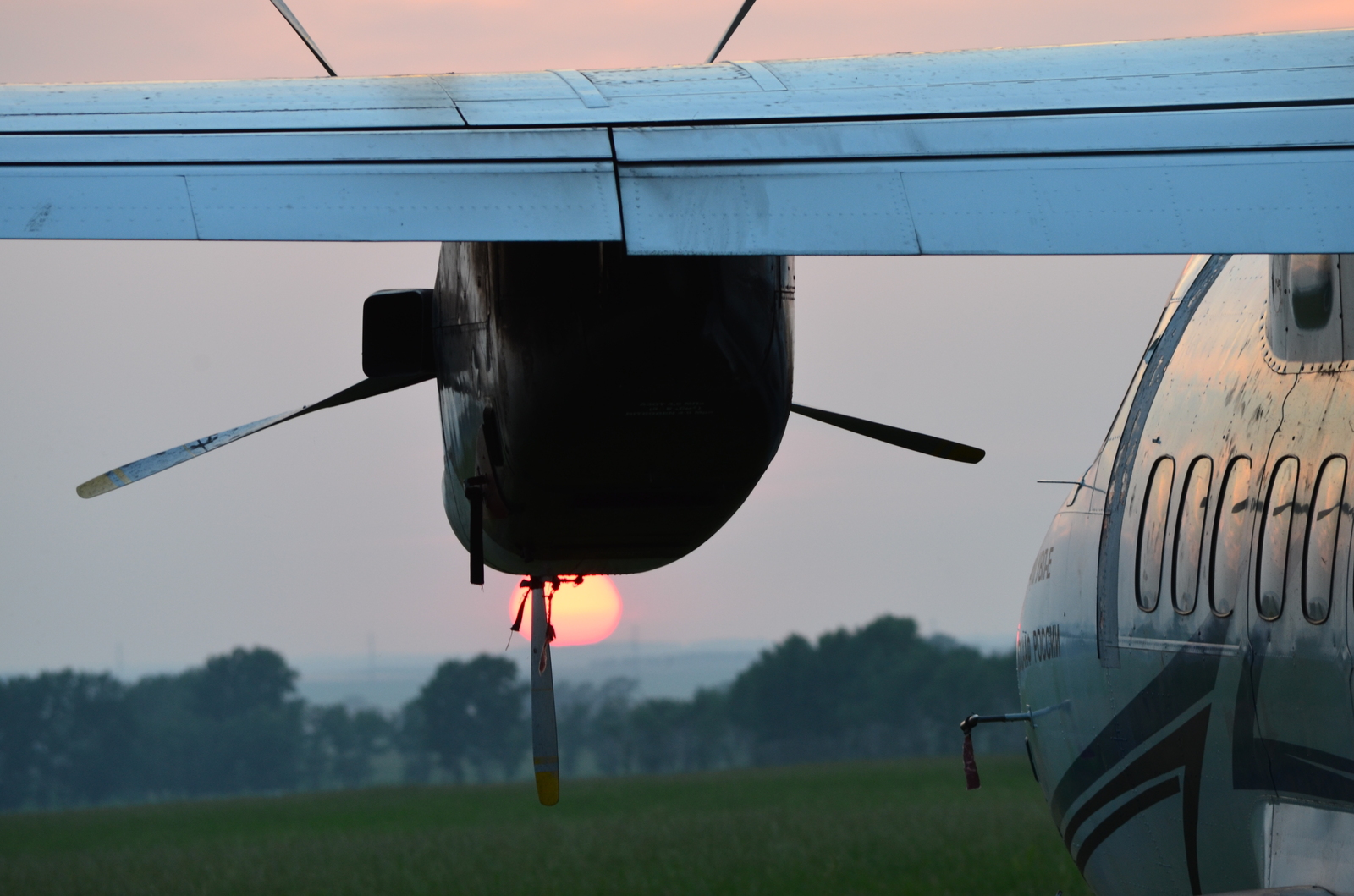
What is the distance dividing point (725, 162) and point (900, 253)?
1.71 ft

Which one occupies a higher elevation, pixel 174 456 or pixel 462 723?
pixel 174 456

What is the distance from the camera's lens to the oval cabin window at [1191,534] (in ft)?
19.0

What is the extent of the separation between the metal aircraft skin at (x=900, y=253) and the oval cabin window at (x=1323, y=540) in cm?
1

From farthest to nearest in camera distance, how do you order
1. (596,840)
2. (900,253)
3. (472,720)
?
(472,720) < (596,840) < (900,253)

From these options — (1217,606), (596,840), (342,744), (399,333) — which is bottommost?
(596,840)

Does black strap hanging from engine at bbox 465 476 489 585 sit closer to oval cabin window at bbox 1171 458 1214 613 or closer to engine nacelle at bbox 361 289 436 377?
engine nacelle at bbox 361 289 436 377

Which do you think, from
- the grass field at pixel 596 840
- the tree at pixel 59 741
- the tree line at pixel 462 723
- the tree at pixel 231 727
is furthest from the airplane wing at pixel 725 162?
the tree at pixel 231 727

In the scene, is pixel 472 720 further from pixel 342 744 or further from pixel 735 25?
pixel 735 25

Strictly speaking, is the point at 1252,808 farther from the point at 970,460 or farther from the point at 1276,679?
the point at 970,460

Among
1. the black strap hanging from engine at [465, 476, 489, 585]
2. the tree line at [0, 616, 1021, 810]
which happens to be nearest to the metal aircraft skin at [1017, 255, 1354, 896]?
the black strap hanging from engine at [465, 476, 489, 585]

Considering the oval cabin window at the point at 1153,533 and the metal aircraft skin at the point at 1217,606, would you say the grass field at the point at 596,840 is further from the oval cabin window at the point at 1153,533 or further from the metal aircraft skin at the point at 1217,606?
the oval cabin window at the point at 1153,533

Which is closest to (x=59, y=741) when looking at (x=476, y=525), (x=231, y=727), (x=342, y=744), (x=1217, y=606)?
(x=231, y=727)

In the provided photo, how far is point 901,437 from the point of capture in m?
8.03


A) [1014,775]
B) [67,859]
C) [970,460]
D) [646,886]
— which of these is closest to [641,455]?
[970,460]
